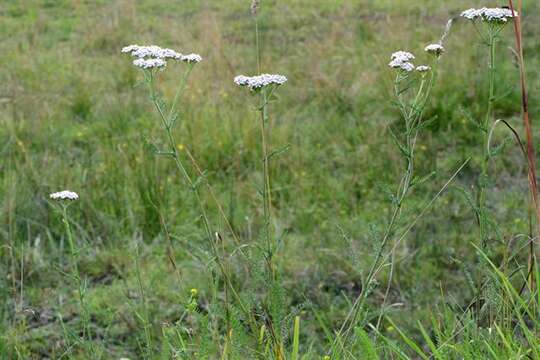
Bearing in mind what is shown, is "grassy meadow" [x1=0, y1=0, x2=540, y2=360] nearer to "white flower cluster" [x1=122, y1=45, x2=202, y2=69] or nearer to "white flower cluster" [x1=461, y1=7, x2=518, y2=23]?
"white flower cluster" [x1=461, y1=7, x2=518, y2=23]

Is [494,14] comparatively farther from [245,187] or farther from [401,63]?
[245,187]

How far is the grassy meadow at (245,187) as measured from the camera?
335 cm

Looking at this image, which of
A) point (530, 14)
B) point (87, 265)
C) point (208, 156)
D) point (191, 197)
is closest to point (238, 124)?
point (208, 156)

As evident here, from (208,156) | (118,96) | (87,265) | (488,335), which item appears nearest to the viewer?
(488,335)

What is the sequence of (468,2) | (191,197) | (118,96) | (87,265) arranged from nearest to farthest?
(87,265), (191,197), (118,96), (468,2)

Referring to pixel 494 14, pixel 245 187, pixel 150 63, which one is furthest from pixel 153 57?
pixel 245 187

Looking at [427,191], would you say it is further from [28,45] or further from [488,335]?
[28,45]

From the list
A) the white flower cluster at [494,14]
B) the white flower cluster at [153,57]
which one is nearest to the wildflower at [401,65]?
the white flower cluster at [494,14]

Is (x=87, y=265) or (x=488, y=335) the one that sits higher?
(x=488, y=335)

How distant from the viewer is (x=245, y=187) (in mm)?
4574

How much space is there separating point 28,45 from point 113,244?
3556mm

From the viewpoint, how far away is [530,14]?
7516 millimetres

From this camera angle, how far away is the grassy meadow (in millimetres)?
3348

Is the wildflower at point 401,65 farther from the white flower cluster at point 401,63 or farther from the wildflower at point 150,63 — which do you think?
the wildflower at point 150,63
